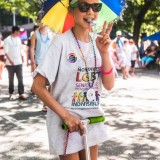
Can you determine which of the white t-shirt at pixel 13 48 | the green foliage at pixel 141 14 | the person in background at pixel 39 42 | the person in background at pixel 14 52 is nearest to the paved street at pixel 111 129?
the person in background at pixel 14 52

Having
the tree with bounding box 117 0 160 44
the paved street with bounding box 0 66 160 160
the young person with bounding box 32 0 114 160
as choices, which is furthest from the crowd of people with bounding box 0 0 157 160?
the tree with bounding box 117 0 160 44

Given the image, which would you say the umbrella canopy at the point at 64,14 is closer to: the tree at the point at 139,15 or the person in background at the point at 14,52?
the person in background at the point at 14,52

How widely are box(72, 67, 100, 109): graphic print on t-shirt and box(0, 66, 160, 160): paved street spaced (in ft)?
8.24

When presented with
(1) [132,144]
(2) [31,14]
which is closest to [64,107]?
(1) [132,144]

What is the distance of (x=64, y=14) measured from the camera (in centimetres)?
296

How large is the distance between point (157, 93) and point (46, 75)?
9.05 metres

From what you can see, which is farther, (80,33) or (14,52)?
(14,52)

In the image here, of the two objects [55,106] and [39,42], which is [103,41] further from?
[39,42]

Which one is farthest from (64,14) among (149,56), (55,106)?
(149,56)

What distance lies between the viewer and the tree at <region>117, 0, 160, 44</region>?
2289 centimetres

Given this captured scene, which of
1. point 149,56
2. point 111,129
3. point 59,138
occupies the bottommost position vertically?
point 111,129

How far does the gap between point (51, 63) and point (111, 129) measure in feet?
13.9

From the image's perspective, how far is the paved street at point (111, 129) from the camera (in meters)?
5.19

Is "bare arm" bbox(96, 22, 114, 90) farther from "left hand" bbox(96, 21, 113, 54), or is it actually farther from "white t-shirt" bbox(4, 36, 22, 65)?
"white t-shirt" bbox(4, 36, 22, 65)
